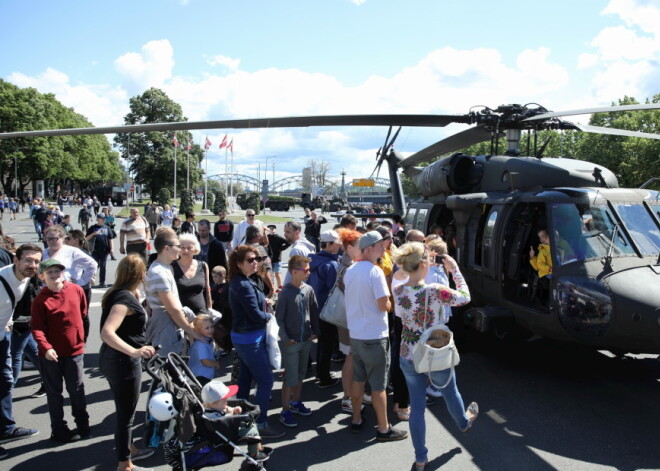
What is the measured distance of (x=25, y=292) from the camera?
5.07 metres

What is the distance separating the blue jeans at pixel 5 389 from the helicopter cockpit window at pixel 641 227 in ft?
20.3

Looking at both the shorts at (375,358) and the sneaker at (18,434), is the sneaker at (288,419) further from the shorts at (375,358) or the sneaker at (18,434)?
the sneaker at (18,434)

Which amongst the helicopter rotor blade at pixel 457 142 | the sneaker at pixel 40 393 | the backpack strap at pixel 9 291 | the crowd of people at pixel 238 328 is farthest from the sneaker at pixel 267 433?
the helicopter rotor blade at pixel 457 142

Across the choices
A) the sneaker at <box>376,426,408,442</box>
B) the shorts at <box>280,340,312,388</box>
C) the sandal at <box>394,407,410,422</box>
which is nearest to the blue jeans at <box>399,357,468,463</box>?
the sneaker at <box>376,426,408,442</box>

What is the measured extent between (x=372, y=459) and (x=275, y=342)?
1253 millimetres

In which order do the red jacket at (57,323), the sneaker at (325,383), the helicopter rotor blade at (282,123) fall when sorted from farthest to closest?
the helicopter rotor blade at (282,123) → the sneaker at (325,383) → the red jacket at (57,323)

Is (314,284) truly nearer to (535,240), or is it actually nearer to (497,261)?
(497,261)

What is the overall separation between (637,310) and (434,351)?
2158 millimetres

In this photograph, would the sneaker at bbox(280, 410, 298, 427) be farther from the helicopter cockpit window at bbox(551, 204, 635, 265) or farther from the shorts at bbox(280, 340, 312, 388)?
the helicopter cockpit window at bbox(551, 204, 635, 265)

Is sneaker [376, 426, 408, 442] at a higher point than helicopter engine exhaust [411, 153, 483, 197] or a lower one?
lower

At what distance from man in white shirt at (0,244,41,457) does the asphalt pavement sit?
0.14m

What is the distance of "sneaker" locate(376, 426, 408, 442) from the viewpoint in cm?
436

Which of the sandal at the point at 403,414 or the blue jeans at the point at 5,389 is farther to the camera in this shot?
the sandal at the point at 403,414

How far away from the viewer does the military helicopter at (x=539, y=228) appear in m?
4.83
